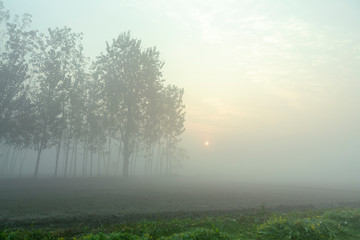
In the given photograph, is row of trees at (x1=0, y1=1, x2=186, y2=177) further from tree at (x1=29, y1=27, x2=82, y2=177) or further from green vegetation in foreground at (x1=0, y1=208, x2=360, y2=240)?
green vegetation in foreground at (x1=0, y1=208, x2=360, y2=240)

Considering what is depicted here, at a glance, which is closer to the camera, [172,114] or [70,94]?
[70,94]

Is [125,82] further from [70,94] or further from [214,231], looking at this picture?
[214,231]

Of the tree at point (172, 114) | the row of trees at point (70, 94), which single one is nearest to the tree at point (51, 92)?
the row of trees at point (70, 94)

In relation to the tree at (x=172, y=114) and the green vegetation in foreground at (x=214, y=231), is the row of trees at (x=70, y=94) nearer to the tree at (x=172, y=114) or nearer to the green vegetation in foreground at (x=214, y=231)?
the tree at (x=172, y=114)

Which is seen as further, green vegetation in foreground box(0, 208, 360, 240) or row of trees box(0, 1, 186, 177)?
row of trees box(0, 1, 186, 177)

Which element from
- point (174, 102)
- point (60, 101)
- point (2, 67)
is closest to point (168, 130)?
point (174, 102)

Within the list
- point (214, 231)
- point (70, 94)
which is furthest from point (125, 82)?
point (214, 231)

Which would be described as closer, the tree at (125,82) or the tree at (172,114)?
the tree at (125,82)

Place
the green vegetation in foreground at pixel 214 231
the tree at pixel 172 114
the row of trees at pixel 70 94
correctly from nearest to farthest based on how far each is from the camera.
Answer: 1. the green vegetation in foreground at pixel 214 231
2. the row of trees at pixel 70 94
3. the tree at pixel 172 114

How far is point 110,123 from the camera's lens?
4669cm

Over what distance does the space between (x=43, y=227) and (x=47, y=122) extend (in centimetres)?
3113

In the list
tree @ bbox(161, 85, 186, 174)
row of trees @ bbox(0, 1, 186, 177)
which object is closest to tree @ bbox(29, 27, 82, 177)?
row of trees @ bbox(0, 1, 186, 177)

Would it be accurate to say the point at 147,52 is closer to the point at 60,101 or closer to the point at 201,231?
the point at 60,101

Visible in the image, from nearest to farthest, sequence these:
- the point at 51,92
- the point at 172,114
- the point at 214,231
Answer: the point at 214,231 < the point at 51,92 < the point at 172,114
